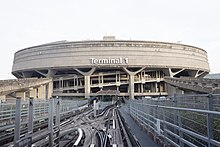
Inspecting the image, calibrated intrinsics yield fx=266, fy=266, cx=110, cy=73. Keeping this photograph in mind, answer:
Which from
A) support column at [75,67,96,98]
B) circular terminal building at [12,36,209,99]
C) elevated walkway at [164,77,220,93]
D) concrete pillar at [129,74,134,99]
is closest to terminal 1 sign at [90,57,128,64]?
circular terminal building at [12,36,209,99]

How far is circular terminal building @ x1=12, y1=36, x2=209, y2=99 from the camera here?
70250mm

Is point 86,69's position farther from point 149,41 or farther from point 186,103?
point 186,103

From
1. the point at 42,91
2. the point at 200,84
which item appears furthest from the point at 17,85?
the point at 200,84

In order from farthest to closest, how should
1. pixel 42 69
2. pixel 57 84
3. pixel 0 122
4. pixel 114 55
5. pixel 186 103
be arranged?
pixel 57 84 → pixel 42 69 → pixel 114 55 → pixel 0 122 → pixel 186 103

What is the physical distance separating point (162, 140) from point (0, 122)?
5.78 metres

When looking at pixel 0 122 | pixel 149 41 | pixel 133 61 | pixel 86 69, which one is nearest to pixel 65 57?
pixel 86 69

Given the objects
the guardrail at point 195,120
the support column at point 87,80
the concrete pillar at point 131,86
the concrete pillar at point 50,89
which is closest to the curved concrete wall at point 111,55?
the support column at point 87,80

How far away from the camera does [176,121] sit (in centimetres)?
656

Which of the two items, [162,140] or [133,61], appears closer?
[162,140]

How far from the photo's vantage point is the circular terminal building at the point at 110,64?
230 ft

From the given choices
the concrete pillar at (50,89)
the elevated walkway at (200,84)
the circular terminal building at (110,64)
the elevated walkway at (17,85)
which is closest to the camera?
the elevated walkway at (200,84)

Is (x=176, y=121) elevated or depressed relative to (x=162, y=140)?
elevated

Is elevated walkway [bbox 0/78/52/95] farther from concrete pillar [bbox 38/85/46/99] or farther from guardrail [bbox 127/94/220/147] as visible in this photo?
guardrail [bbox 127/94/220/147]

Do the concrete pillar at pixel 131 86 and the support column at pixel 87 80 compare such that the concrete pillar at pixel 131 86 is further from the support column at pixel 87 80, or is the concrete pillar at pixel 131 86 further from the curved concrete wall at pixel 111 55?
the support column at pixel 87 80
